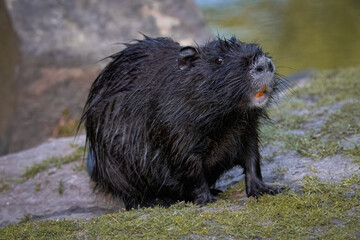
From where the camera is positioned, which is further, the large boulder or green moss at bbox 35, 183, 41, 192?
the large boulder

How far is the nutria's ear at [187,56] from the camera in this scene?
3.80 m

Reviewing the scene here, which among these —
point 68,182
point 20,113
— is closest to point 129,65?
point 68,182

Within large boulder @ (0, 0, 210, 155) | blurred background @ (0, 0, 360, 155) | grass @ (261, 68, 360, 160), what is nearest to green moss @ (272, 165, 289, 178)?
grass @ (261, 68, 360, 160)

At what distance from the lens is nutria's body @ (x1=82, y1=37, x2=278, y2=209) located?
3.67 meters

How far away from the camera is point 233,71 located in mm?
3637

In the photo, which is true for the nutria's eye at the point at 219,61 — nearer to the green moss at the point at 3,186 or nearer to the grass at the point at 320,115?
the grass at the point at 320,115

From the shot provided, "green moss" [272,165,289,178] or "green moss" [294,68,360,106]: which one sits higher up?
"green moss" [294,68,360,106]

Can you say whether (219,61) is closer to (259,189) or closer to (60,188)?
(259,189)

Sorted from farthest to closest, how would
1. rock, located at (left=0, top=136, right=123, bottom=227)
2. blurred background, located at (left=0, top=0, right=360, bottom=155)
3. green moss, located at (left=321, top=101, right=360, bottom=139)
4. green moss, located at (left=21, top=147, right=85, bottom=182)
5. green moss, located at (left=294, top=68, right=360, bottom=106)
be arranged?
blurred background, located at (left=0, top=0, right=360, bottom=155), green moss, located at (left=294, top=68, right=360, bottom=106), green moss, located at (left=21, top=147, right=85, bottom=182), rock, located at (left=0, top=136, right=123, bottom=227), green moss, located at (left=321, top=101, right=360, bottom=139)

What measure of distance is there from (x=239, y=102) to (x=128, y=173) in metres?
1.10

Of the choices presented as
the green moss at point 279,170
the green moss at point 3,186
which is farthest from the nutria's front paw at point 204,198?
the green moss at point 3,186

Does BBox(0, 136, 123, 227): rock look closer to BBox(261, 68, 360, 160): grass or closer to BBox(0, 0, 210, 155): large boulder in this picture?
BBox(261, 68, 360, 160): grass

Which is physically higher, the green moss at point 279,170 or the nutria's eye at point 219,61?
the nutria's eye at point 219,61

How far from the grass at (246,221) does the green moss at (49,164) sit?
1.81 m
